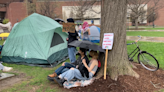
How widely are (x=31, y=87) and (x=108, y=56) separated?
7.68 feet

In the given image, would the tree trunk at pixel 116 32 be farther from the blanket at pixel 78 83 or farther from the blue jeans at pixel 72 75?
the blue jeans at pixel 72 75

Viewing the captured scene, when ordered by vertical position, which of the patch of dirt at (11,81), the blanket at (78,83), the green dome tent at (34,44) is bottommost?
the patch of dirt at (11,81)

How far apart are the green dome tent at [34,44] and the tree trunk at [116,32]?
111 inches

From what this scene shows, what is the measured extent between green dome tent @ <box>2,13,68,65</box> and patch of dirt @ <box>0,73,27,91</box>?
3.50 ft

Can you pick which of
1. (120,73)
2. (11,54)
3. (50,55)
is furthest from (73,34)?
(11,54)

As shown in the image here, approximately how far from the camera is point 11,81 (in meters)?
4.14

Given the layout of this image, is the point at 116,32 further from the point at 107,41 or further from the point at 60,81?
the point at 60,81

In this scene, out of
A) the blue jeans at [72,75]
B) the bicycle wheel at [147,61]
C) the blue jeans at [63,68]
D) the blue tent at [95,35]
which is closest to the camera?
the blue jeans at [72,75]

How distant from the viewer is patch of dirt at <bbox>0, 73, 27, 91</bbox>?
385 centimetres

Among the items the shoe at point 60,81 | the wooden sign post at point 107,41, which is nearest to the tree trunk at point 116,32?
the wooden sign post at point 107,41

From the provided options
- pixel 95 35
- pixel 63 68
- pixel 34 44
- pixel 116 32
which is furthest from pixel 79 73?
pixel 95 35

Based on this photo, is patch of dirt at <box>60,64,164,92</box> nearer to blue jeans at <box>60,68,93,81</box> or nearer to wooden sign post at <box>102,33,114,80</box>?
blue jeans at <box>60,68,93,81</box>

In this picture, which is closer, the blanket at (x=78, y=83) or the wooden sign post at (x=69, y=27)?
the blanket at (x=78, y=83)

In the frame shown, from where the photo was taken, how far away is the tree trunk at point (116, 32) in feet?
11.6
